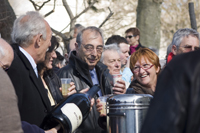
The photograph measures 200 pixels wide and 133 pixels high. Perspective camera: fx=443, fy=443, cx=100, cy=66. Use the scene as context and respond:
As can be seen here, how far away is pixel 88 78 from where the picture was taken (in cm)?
539

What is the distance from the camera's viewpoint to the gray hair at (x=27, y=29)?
4.43m

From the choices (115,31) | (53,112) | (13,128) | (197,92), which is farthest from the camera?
(115,31)

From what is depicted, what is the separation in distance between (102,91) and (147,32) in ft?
30.1

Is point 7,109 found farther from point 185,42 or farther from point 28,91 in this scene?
point 185,42

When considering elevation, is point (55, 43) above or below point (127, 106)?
above

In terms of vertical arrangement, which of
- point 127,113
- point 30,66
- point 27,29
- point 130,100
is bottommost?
point 127,113

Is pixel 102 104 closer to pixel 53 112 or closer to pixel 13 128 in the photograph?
pixel 53 112

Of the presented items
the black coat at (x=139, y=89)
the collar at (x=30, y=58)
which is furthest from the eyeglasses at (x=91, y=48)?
the collar at (x=30, y=58)

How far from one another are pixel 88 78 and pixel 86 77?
0.04 meters

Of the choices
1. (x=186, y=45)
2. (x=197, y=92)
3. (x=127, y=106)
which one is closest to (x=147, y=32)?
(x=186, y=45)

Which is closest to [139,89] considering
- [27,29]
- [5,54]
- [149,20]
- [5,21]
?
[27,29]

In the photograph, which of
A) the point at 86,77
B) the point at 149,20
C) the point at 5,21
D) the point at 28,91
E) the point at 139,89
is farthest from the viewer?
the point at 149,20

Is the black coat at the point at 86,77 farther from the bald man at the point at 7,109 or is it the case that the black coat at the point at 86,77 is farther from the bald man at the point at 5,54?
the bald man at the point at 7,109

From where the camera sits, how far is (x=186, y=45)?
570 cm
